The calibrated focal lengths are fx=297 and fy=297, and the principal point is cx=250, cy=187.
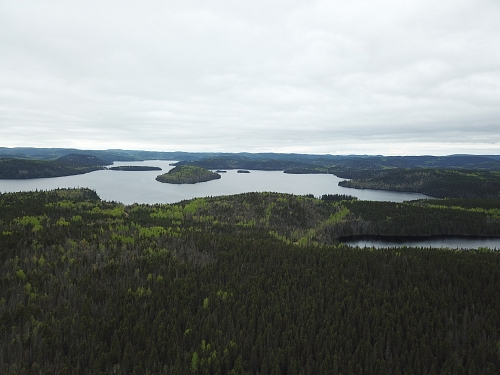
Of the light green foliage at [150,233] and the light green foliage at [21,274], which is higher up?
the light green foliage at [21,274]

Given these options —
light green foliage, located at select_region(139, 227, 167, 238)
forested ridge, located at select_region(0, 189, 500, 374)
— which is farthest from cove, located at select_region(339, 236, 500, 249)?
light green foliage, located at select_region(139, 227, 167, 238)

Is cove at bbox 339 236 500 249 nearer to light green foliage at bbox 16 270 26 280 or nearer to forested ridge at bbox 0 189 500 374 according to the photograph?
forested ridge at bbox 0 189 500 374

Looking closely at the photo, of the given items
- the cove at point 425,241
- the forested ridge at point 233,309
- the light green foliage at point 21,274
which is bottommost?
the cove at point 425,241

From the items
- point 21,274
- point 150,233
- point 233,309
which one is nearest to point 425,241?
point 150,233

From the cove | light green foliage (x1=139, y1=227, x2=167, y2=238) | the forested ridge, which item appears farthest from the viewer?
the cove

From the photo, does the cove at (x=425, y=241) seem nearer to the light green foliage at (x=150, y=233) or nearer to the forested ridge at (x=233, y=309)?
the forested ridge at (x=233, y=309)

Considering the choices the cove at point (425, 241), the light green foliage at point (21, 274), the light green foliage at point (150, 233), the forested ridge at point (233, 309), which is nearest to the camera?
the forested ridge at point (233, 309)

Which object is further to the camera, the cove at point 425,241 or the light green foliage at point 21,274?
the cove at point 425,241

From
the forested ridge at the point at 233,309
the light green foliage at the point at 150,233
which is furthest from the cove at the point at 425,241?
the light green foliage at the point at 150,233

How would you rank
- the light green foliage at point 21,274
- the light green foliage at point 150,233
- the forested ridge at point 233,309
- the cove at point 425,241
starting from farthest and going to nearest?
the cove at point 425,241, the light green foliage at point 150,233, the light green foliage at point 21,274, the forested ridge at point 233,309

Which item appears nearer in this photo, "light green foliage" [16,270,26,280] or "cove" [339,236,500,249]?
"light green foliage" [16,270,26,280]
